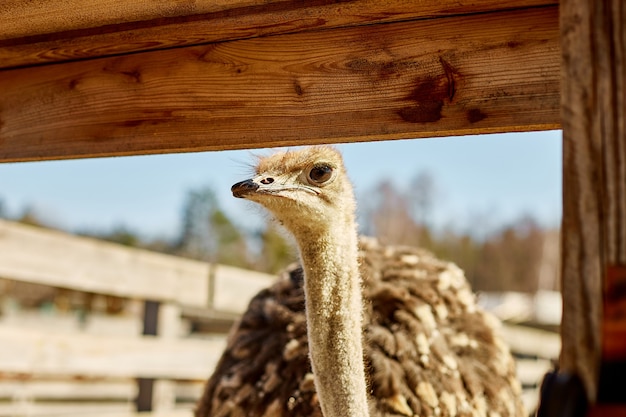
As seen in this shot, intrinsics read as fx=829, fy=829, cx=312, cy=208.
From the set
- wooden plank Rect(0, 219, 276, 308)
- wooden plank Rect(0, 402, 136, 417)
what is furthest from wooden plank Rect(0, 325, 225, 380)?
wooden plank Rect(0, 402, 136, 417)

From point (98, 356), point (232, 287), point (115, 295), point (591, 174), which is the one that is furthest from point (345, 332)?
point (232, 287)

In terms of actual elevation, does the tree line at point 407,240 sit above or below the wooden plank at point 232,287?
above

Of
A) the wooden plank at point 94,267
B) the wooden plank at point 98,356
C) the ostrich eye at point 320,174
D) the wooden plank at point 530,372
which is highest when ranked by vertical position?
the wooden plank at point 94,267

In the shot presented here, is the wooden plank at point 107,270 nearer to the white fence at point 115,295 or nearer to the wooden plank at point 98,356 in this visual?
the white fence at point 115,295

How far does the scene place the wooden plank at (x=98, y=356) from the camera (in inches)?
175

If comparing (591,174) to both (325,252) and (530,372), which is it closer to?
(325,252)

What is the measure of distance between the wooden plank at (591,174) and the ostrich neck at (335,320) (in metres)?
1.18

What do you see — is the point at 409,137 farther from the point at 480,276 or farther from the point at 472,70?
the point at 480,276

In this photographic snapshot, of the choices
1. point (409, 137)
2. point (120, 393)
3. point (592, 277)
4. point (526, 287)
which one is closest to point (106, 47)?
point (409, 137)

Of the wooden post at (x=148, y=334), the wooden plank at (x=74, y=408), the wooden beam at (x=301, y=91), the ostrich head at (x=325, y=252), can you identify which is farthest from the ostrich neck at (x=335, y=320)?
the wooden plank at (x=74, y=408)

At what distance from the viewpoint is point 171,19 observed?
2.26 m

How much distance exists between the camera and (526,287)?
46656mm

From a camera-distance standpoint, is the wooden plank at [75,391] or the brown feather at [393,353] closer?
the brown feather at [393,353]

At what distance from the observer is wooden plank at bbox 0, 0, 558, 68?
83.0 inches
